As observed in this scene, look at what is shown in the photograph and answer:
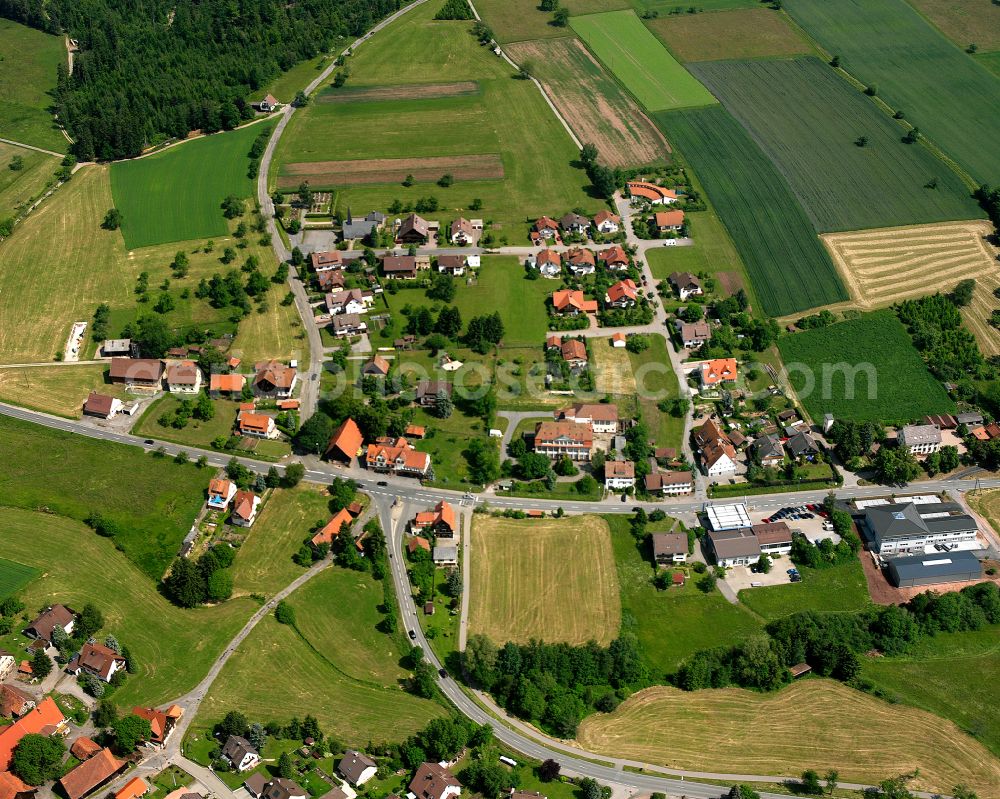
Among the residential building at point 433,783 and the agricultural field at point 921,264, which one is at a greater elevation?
the agricultural field at point 921,264

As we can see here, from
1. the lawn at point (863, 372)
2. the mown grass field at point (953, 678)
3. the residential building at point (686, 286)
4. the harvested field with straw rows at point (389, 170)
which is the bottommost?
the mown grass field at point (953, 678)

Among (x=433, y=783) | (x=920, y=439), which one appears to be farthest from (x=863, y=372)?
(x=433, y=783)

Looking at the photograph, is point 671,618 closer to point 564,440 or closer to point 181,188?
point 564,440

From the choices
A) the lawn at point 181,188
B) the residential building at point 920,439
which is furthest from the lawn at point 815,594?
the lawn at point 181,188

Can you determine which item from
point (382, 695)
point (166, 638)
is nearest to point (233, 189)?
point (166, 638)

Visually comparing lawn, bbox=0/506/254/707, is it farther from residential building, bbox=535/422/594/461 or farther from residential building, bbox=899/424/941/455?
residential building, bbox=899/424/941/455

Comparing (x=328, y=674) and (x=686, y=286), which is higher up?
(x=686, y=286)

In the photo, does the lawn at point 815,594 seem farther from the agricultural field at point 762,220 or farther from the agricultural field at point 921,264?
the agricultural field at point 921,264
